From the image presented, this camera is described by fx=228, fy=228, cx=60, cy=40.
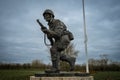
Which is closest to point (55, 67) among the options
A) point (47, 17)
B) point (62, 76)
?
point (62, 76)

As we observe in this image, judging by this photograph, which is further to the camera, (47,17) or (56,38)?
(47,17)

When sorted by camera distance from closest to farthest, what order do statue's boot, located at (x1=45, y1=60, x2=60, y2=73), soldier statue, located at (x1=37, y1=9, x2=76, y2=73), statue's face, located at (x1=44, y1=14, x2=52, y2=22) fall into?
statue's boot, located at (x1=45, y1=60, x2=60, y2=73) → soldier statue, located at (x1=37, y1=9, x2=76, y2=73) → statue's face, located at (x1=44, y1=14, x2=52, y2=22)

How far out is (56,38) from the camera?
25.0 feet

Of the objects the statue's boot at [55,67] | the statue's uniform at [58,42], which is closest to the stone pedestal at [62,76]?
the statue's boot at [55,67]

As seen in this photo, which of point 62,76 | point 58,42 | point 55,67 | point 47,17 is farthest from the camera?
point 47,17

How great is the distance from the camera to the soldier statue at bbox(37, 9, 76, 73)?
7448 millimetres

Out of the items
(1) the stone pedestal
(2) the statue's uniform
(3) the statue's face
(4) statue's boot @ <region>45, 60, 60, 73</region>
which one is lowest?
(1) the stone pedestal

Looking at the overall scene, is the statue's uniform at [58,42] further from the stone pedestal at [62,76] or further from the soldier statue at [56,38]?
the stone pedestal at [62,76]

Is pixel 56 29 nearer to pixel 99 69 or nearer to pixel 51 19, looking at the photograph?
pixel 51 19

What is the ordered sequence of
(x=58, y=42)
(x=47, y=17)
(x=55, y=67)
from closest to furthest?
1. (x=55, y=67)
2. (x=58, y=42)
3. (x=47, y=17)

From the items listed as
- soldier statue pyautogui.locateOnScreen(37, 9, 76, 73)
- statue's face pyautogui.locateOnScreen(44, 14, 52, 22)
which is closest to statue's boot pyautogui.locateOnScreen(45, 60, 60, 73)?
soldier statue pyautogui.locateOnScreen(37, 9, 76, 73)

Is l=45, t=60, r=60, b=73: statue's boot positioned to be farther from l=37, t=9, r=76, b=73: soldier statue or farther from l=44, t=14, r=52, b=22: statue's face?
l=44, t=14, r=52, b=22: statue's face

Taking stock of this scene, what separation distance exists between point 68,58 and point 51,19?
1.45 metres

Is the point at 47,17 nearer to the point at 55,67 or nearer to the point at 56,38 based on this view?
the point at 56,38
